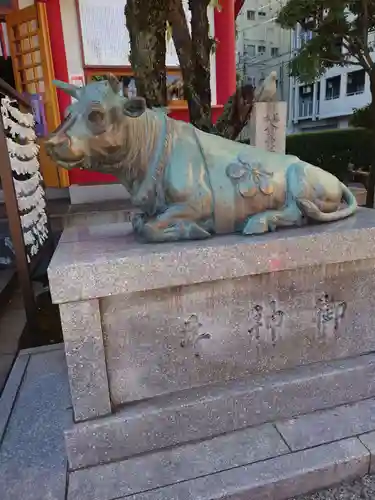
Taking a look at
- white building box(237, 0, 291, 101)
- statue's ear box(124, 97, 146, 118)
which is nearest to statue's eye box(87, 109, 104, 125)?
statue's ear box(124, 97, 146, 118)

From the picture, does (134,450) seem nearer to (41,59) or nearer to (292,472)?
(292,472)

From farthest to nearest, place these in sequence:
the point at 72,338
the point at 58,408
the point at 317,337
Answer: the point at 58,408, the point at 317,337, the point at 72,338

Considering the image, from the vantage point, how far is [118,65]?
707 cm

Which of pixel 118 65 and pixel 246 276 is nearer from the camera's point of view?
pixel 246 276

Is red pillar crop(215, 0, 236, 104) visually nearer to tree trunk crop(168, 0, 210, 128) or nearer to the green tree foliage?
the green tree foliage

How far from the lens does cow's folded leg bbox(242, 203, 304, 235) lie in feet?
6.95

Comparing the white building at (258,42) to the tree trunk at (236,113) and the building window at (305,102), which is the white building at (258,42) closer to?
the building window at (305,102)

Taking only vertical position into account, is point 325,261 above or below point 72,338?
above

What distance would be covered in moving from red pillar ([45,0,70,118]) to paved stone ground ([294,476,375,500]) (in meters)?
7.14

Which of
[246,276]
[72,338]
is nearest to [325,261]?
[246,276]

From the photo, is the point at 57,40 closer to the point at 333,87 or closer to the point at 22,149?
the point at 22,149

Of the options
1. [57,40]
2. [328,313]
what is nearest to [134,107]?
[328,313]

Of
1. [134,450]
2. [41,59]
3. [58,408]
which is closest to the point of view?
[134,450]

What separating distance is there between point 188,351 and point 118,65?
6.54 metres
